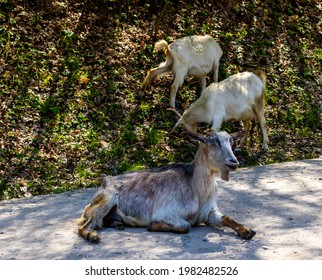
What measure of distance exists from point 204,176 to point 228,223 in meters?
0.60

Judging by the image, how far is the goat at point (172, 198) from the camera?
7.11 m

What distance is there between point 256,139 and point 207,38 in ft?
6.57

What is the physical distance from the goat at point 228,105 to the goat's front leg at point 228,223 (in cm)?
386

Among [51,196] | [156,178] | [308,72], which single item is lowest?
[51,196]

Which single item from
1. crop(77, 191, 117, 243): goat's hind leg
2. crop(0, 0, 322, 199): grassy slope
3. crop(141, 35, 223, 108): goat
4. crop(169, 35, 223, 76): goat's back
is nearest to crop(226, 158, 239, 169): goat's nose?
crop(77, 191, 117, 243): goat's hind leg

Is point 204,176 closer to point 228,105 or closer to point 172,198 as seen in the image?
point 172,198

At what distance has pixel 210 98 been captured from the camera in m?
11.1

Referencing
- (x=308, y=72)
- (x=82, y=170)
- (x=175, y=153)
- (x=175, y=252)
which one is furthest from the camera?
(x=308, y=72)

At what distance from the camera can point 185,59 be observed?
12.0 meters

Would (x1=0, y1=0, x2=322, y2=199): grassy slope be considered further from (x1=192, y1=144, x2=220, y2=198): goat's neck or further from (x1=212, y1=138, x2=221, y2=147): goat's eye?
(x1=212, y1=138, x2=221, y2=147): goat's eye

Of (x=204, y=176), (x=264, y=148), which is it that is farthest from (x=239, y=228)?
(x=264, y=148)

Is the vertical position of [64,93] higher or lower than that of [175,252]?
higher

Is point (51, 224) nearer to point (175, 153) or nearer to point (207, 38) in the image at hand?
point (175, 153)

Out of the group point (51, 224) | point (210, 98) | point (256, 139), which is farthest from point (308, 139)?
point (51, 224)
